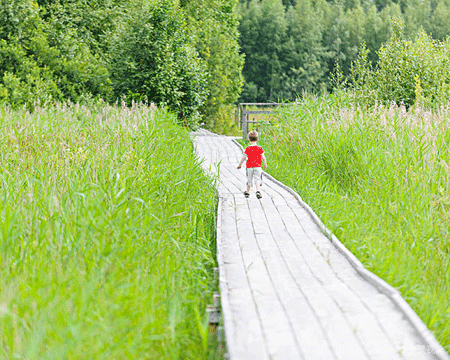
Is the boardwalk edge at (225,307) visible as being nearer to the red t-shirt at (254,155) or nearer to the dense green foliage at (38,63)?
the red t-shirt at (254,155)

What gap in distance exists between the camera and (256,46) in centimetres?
6191

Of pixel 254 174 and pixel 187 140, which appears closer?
pixel 254 174

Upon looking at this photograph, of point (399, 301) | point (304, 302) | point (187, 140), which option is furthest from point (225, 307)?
point (187, 140)

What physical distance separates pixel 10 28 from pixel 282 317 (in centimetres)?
1327

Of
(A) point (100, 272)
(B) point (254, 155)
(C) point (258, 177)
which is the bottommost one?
(A) point (100, 272)

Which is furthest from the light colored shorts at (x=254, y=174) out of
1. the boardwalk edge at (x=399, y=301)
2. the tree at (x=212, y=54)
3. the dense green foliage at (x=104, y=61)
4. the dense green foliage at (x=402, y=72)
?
the tree at (x=212, y=54)

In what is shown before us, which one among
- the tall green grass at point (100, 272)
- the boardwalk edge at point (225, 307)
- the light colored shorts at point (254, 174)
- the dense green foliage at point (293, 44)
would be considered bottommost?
the boardwalk edge at point (225, 307)

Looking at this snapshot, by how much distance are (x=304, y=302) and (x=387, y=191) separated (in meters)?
2.73

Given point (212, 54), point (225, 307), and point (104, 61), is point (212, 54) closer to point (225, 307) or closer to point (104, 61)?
point (104, 61)

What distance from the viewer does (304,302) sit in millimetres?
3246

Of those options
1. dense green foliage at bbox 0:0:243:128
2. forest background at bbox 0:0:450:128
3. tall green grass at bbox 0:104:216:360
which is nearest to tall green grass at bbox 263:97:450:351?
tall green grass at bbox 0:104:216:360

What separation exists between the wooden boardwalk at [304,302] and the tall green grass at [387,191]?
1.11 feet

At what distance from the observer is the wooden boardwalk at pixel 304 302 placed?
8.94 feet

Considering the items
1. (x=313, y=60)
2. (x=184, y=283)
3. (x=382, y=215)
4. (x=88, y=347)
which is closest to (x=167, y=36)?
(x=382, y=215)
